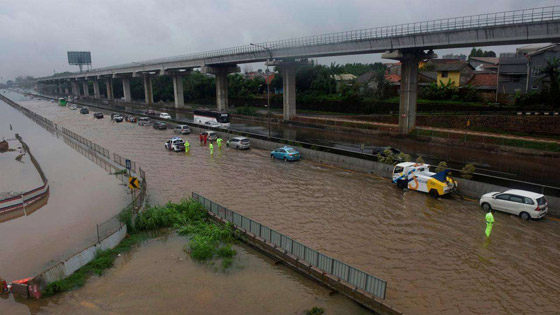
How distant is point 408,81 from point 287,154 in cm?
1853

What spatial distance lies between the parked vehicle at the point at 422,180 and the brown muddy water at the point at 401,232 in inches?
19.8

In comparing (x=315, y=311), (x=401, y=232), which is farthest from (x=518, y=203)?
(x=315, y=311)

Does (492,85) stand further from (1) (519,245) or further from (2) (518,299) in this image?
(2) (518,299)

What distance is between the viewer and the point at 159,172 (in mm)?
27984

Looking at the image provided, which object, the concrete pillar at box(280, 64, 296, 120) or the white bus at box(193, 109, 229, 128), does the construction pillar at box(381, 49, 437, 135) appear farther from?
the white bus at box(193, 109, 229, 128)

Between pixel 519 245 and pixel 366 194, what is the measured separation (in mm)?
8194

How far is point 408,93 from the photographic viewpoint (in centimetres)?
4031

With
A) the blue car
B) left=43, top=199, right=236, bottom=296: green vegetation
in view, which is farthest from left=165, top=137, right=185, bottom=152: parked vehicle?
left=43, top=199, right=236, bottom=296: green vegetation

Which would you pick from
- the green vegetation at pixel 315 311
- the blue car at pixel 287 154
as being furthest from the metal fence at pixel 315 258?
the blue car at pixel 287 154

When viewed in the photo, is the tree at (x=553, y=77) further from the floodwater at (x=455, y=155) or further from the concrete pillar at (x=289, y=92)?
the concrete pillar at (x=289, y=92)

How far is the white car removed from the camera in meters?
16.7

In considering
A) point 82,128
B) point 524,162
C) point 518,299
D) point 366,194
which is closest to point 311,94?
point 82,128

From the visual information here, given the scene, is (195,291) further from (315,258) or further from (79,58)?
(79,58)

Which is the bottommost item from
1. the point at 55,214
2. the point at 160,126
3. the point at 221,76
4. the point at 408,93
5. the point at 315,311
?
the point at 55,214
